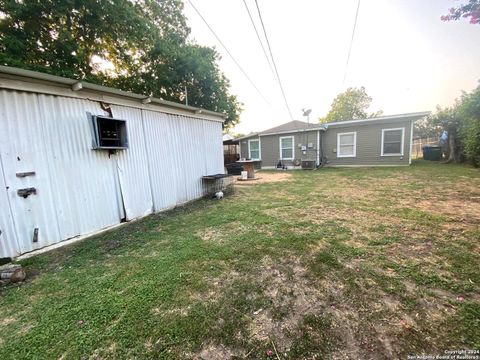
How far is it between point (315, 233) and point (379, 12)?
6387 millimetres

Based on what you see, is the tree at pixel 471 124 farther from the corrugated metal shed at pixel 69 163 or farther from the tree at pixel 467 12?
the corrugated metal shed at pixel 69 163

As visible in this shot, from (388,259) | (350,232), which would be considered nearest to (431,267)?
(388,259)

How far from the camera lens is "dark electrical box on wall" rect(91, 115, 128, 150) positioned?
12.6 ft

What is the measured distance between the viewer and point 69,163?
3.55 m

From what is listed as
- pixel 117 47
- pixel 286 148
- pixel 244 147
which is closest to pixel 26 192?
pixel 117 47

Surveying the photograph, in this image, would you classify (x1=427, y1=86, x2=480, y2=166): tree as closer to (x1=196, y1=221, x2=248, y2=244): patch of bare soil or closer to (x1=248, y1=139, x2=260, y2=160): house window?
(x1=248, y1=139, x2=260, y2=160): house window

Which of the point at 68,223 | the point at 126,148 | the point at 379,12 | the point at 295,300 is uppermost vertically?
the point at 379,12

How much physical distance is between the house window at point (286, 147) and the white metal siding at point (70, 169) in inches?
374

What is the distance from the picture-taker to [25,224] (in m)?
3.08

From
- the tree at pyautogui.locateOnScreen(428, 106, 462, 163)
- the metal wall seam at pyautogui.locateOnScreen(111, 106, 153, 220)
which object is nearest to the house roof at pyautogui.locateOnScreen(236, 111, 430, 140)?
the tree at pyautogui.locateOnScreen(428, 106, 462, 163)


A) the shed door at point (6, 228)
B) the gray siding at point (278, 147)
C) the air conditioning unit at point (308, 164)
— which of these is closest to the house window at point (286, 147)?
the gray siding at point (278, 147)

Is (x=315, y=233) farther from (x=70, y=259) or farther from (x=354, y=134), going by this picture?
(x=354, y=134)

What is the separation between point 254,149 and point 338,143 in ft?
18.6

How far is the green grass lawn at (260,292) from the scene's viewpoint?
1528mm
